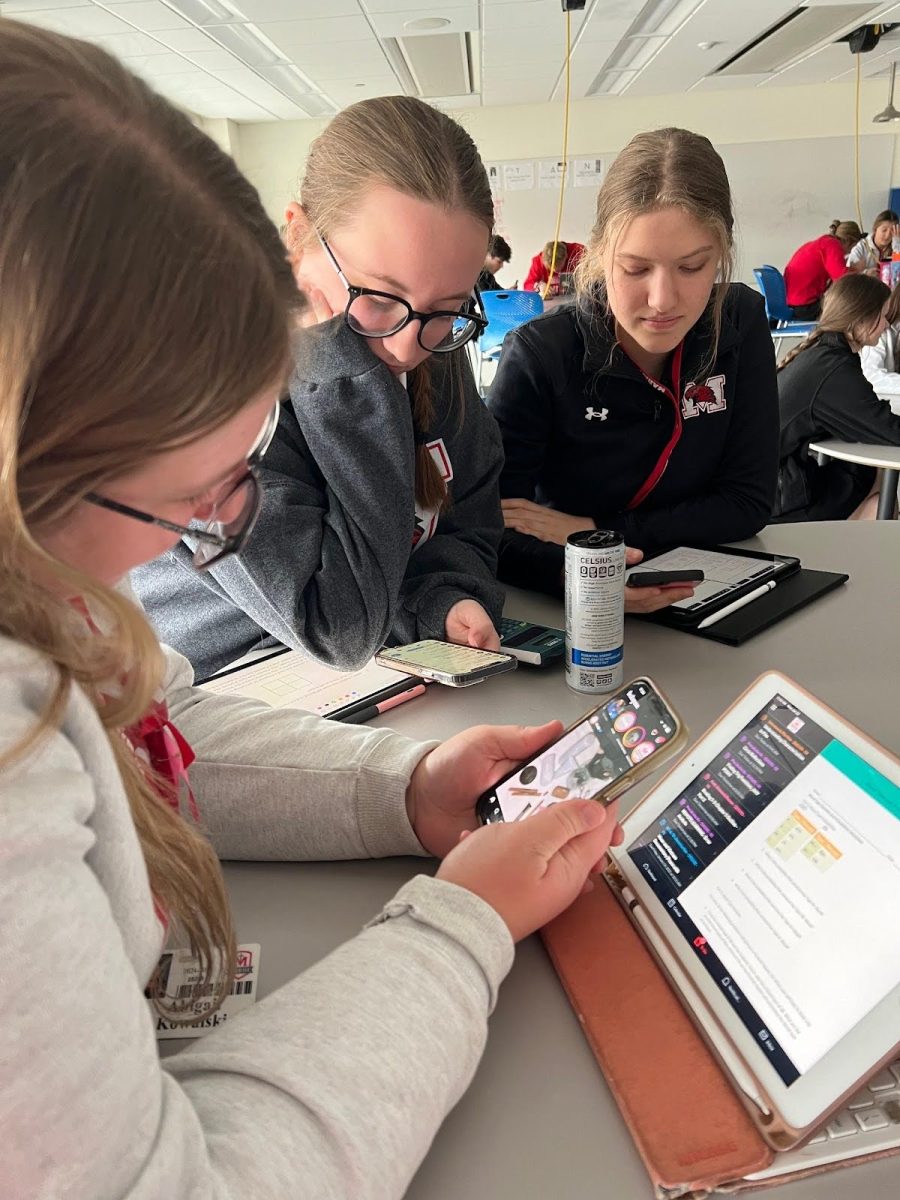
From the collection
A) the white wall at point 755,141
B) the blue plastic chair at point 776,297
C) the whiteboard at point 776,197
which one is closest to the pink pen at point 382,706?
the blue plastic chair at point 776,297

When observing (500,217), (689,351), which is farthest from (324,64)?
(689,351)

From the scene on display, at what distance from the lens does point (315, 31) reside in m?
5.45

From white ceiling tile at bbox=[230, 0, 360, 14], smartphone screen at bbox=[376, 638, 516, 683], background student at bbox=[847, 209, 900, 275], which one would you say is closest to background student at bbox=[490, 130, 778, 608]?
smartphone screen at bbox=[376, 638, 516, 683]

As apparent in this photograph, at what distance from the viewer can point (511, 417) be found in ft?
4.82

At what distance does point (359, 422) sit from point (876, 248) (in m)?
7.71

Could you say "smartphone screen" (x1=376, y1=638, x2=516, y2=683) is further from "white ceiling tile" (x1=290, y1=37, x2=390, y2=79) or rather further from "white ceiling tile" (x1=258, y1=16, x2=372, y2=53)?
"white ceiling tile" (x1=290, y1=37, x2=390, y2=79)

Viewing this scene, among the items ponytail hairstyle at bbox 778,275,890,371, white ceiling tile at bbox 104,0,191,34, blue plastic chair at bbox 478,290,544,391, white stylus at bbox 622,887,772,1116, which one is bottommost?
white stylus at bbox 622,887,772,1116

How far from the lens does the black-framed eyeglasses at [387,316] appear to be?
99 centimetres

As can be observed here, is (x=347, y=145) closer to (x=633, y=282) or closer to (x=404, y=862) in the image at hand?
(x=633, y=282)

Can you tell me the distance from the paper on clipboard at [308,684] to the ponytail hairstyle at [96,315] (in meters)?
0.48

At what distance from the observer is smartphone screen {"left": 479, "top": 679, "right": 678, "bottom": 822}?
65cm

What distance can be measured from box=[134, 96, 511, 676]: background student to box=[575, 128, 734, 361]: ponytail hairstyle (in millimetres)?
395

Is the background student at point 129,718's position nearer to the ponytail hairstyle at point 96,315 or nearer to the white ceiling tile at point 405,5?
the ponytail hairstyle at point 96,315

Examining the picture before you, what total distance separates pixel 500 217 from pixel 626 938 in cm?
956
